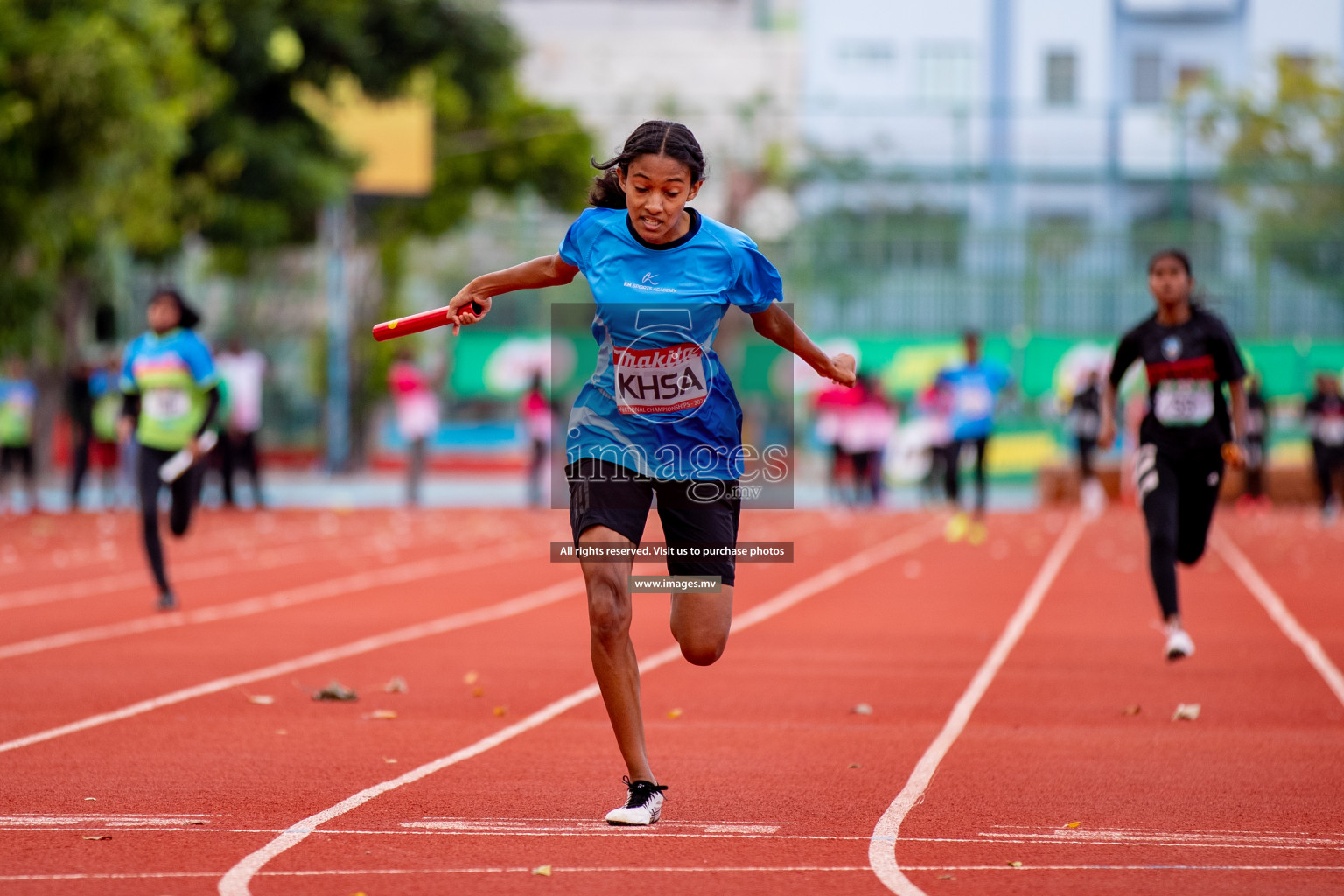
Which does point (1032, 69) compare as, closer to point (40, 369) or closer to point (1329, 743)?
point (40, 369)

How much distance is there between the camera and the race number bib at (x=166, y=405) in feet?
37.9

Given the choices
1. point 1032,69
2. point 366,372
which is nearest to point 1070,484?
point 366,372

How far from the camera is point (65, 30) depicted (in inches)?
773

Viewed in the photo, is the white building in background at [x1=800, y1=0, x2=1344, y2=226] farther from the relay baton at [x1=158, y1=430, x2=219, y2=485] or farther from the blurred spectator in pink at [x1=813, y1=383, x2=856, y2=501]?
the relay baton at [x1=158, y1=430, x2=219, y2=485]

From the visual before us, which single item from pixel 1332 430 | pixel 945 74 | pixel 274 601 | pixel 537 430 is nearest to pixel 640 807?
pixel 274 601

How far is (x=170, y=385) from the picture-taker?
11609 mm

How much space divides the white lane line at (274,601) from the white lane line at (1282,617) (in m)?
6.17

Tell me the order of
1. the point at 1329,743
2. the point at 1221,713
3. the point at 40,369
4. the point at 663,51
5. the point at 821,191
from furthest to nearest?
1. the point at 663,51
2. the point at 821,191
3. the point at 40,369
4. the point at 1221,713
5. the point at 1329,743

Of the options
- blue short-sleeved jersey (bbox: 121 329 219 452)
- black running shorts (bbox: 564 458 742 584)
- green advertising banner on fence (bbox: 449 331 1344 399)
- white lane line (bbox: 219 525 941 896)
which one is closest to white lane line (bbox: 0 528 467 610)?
blue short-sleeved jersey (bbox: 121 329 219 452)

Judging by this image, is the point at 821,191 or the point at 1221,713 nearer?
the point at 1221,713

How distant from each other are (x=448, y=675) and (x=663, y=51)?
182 ft

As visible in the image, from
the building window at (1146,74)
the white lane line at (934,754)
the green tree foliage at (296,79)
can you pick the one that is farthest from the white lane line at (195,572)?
the building window at (1146,74)

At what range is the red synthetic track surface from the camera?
5008 millimetres

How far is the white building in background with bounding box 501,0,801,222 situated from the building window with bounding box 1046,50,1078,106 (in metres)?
6.55
